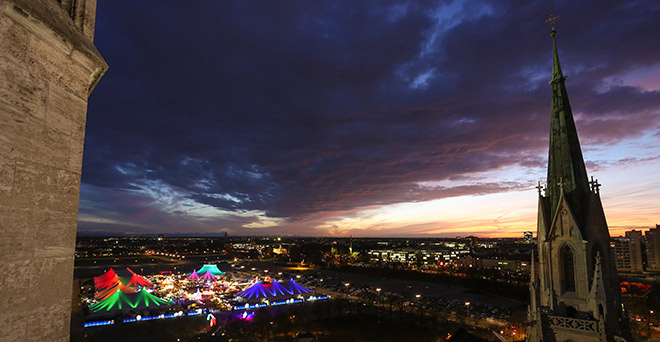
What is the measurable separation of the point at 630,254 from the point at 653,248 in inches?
478

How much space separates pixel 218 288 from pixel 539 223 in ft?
155

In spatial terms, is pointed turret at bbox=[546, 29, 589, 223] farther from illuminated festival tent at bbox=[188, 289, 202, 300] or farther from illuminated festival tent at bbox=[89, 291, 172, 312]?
illuminated festival tent at bbox=[188, 289, 202, 300]

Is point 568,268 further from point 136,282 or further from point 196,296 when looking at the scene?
point 136,282

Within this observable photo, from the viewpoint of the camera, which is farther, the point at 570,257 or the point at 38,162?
the point at 570,257

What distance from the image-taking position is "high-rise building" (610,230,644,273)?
104250 mm

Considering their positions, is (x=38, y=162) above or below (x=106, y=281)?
above

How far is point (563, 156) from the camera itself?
45.8 feet

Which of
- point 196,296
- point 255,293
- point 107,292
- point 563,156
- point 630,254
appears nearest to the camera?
point 563,156

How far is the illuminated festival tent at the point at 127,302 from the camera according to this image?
33319 millimetres

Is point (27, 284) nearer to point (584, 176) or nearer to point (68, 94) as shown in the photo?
point (68, 94)

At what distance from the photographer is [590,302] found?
1184 centimetres

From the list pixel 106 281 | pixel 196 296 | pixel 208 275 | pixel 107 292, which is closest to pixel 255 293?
pixel 196 296

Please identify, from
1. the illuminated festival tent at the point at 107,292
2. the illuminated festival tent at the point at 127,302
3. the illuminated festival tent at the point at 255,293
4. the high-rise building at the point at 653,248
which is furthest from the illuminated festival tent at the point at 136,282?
the high-rise building at the point at 653,248

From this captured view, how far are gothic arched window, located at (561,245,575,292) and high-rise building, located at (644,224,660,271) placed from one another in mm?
124445
